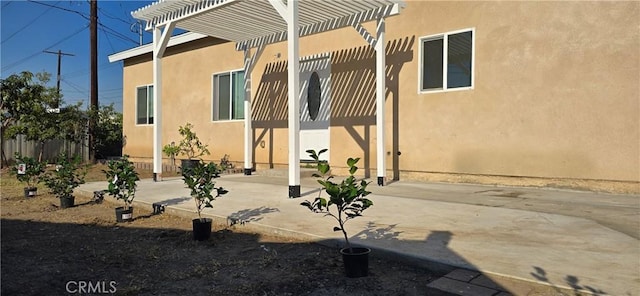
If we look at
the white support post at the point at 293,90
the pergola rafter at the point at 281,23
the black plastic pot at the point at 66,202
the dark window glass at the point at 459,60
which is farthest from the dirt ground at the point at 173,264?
the dark window glass at the point at 459,60

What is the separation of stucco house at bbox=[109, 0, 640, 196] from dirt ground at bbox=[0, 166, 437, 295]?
7.66 ft

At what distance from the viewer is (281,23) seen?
9.34 metres

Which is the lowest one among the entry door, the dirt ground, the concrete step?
the dirt ground

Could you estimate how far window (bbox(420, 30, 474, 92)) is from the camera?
27.0 feet

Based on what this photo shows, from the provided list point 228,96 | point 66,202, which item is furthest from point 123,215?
point 228,96

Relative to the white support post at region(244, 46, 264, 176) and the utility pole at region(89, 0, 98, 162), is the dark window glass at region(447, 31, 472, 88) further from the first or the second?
the utility pole at region(89, 0, 98, 162)

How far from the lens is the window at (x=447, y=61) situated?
8219mm

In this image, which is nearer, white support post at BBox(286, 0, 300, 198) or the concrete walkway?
the concrete walkway

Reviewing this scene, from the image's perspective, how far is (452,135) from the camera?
835cm

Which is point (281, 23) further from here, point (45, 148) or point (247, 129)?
point (45, 148)

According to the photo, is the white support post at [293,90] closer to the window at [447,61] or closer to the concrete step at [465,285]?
the window at [447,61]

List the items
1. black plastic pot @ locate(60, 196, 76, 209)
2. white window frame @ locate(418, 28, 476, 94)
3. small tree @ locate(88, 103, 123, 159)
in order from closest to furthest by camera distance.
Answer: black plastic pot @ locate(60, 196, 76, 209) → white window frame @ locate(418, 28, 476, 94) → small tree @ locate(88, 103, 123, 159)

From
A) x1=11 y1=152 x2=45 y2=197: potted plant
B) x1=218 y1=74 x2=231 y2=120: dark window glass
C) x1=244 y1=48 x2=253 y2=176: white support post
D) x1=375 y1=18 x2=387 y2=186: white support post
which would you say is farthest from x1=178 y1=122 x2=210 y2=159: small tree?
x1=375 y1=18 x2=387 y2=186: white support post

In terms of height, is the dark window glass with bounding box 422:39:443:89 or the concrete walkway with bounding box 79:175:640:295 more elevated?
the dark window glass with bounding box 422:39:443:89
